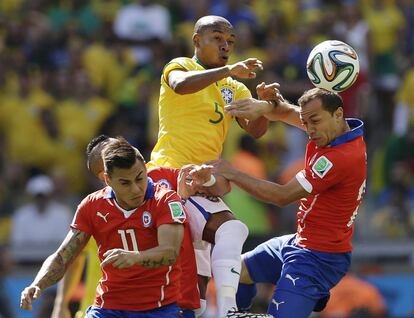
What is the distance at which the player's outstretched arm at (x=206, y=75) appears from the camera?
31.6 feet

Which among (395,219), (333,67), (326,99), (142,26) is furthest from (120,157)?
(142,26)

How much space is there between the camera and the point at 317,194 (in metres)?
10.1

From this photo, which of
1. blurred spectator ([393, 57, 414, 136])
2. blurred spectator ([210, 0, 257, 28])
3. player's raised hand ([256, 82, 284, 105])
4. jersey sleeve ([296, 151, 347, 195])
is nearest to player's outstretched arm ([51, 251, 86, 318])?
player's raised hand ([256, 82, 284, 105])

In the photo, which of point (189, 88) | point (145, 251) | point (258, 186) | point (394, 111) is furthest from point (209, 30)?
point (394, 111)

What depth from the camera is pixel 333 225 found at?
10.1 m

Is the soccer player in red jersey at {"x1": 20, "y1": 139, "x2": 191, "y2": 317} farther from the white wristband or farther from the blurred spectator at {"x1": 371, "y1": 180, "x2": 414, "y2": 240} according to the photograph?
the blurred spectator at {"x1": 371, "y1": 180, "x2": 414, "y2": 240}

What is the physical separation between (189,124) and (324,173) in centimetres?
119

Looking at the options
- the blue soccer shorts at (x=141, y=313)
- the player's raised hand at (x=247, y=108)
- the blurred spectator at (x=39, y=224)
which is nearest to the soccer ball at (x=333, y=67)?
the player's raised hand at (x=247, y=108)

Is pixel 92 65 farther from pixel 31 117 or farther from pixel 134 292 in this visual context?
pixel 134 292

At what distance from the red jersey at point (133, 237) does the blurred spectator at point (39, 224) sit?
7.15 m

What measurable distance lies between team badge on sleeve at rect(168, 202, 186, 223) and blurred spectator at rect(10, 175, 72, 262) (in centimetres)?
736

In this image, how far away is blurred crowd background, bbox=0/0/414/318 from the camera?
1669cm

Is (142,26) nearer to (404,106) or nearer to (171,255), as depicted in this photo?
(404,106)

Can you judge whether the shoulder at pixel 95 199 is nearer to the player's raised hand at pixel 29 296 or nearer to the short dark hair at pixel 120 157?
the short dark hair at pixel 120 157
